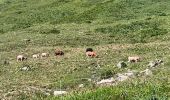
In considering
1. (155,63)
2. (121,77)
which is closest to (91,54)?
(155,63)

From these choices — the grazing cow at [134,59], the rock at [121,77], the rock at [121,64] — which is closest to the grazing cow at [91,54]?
the grazing cow at [134,59]

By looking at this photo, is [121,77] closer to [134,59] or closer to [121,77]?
[121,77]

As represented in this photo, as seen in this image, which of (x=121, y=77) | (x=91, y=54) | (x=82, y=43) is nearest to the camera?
(x=121, y=77)

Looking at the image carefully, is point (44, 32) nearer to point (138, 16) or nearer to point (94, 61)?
point (138, 16)

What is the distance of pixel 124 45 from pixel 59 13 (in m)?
27.2

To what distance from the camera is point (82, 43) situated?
3919 cm

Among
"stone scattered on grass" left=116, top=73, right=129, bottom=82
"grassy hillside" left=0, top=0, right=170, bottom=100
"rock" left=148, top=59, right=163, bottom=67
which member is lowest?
"grassy hillside" left=0, top=0, right=170, bottom=100

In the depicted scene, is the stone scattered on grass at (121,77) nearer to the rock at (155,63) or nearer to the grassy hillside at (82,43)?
the grassy hillside at (82,43)

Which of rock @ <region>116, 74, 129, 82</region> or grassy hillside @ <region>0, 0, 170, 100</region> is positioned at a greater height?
rock @ <region>116, 74, 129, 82</region>

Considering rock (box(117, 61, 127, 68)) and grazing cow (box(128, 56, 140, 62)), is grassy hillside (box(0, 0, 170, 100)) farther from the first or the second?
grazing cow (box(128, 56, 140, 62))

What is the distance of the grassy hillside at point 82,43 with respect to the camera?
60.2 feet

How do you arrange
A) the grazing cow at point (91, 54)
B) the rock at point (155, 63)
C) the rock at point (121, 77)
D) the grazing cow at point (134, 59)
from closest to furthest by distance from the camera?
the rock at point (121, 77)
the rock at point (155, 63)
the grazing cow at point (134, 59)
the grazing cow at point (91, 54)

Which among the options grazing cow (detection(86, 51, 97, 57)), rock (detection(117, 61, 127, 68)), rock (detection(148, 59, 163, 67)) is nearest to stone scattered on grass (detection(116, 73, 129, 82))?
rock (detection(148, 59, 163, 67))

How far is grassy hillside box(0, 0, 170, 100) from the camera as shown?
18.4 meters
